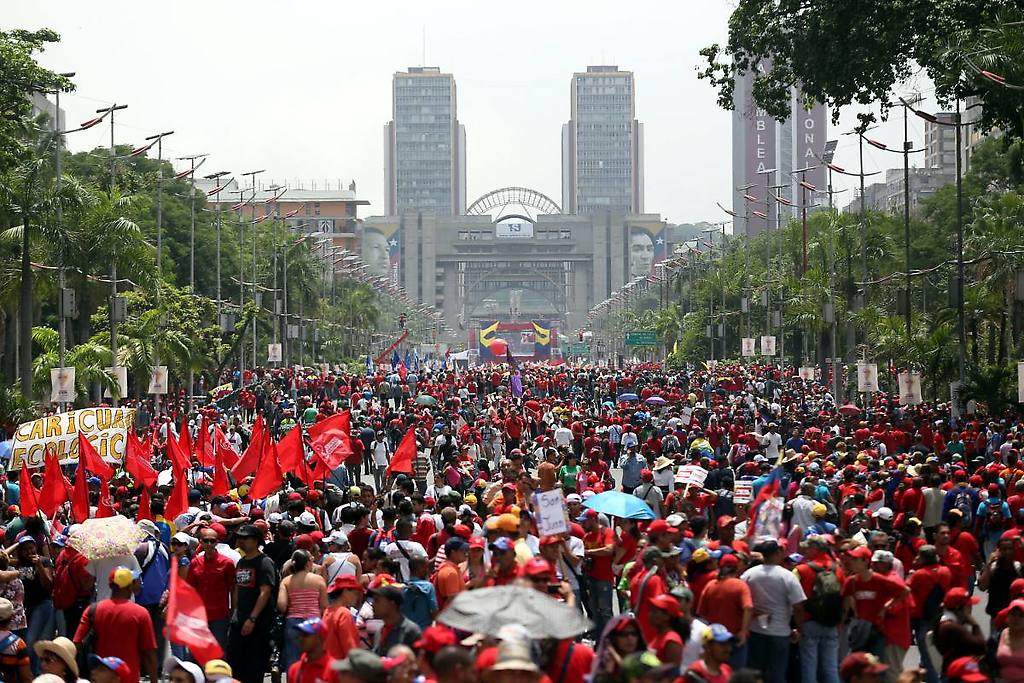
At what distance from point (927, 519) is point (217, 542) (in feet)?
25.0

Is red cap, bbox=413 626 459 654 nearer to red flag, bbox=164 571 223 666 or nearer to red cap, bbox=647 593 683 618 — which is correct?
red cap, bbox=647 593 683 618

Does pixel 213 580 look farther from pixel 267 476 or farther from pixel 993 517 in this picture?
pixel 993 517

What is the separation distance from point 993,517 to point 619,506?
4.27 m

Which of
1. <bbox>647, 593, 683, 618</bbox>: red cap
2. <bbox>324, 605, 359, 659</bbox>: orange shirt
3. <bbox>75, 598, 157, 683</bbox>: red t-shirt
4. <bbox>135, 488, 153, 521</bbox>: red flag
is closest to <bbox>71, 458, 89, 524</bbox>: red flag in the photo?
<bbox>135, 488, 153, 521</bbox>: red flag

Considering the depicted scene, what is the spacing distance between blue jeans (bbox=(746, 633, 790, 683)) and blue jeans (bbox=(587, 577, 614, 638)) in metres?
2.68

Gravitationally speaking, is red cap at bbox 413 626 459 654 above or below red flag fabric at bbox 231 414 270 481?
below

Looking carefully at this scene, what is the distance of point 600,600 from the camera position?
549 inches

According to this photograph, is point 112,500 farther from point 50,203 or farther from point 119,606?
point 50,203

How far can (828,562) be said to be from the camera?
12.0 meters

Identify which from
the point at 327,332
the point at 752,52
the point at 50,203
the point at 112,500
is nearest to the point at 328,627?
the point at 112,500

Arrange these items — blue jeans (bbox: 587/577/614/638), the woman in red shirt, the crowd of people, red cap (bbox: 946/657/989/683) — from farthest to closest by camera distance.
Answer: blue jeans (bbox: 587/577/614/638) → the woman in red shirt → the crowd of people → red cap (bbox: 946/657/989/683)

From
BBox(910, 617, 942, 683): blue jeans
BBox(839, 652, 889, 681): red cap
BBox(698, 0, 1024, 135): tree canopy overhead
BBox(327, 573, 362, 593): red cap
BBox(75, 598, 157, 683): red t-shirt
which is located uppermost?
BBox(698, 0, 1024, 135): tree canopy overhead

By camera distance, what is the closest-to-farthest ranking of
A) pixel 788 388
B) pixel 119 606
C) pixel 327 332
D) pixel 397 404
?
pixel 119 606
pixel 397 404
pixel 788 388
pixel 327 332

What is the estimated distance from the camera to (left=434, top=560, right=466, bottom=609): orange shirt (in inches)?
468
